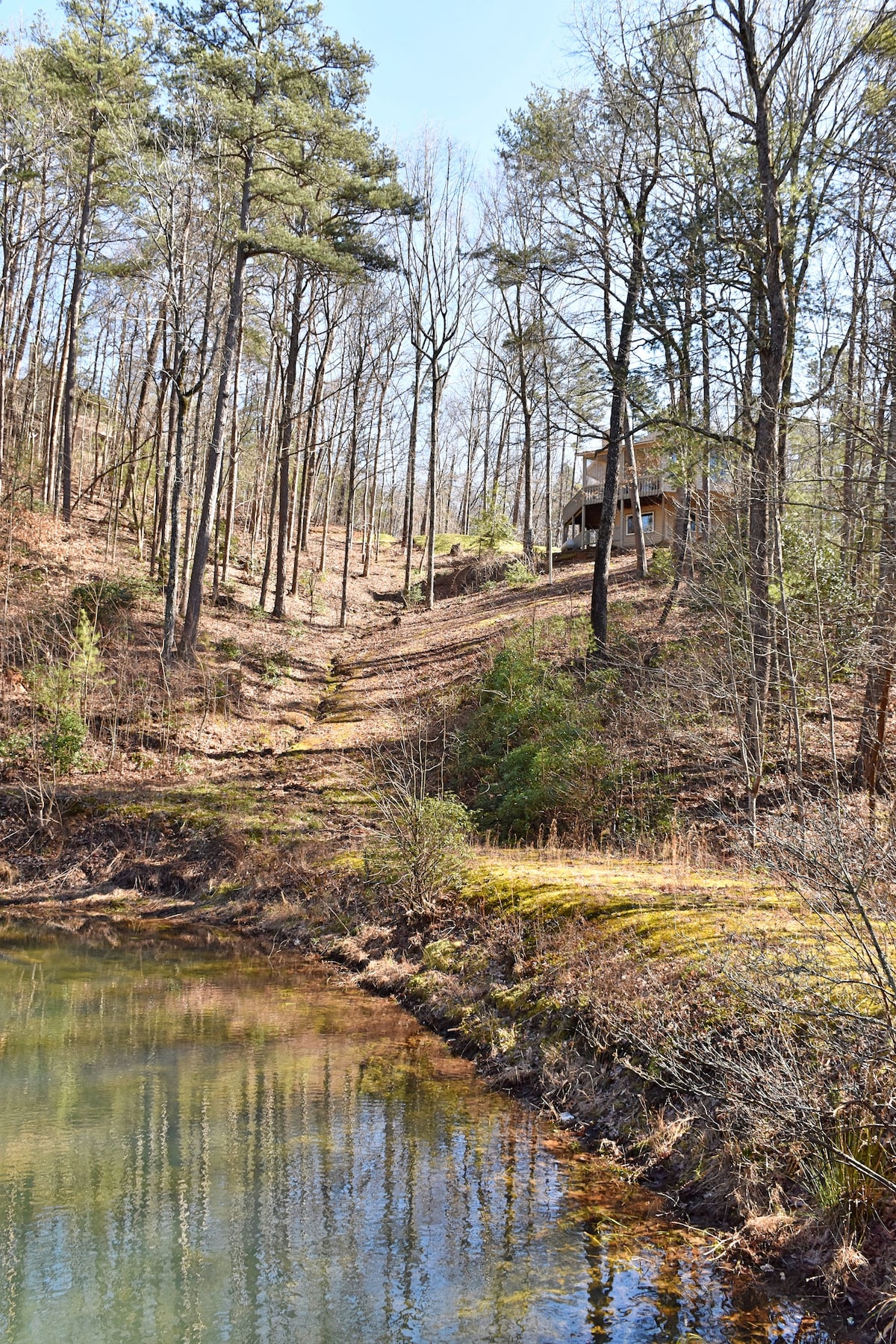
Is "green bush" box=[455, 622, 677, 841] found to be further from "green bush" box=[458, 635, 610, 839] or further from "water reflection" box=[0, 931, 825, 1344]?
"water reflection" box=[0, 931, 825, 1344]

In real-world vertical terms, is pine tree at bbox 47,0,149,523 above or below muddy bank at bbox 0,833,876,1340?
above

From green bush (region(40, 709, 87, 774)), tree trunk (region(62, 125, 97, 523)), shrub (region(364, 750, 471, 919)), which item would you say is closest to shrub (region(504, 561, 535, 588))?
tree trunk (region(62, 125, 97, 523))

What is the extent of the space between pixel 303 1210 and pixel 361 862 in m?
8.14

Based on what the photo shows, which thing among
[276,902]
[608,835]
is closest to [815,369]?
[608,835]

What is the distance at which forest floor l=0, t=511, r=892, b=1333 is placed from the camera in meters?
7.39

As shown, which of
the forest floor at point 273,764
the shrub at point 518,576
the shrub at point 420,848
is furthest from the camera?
the shrub at point 518,576

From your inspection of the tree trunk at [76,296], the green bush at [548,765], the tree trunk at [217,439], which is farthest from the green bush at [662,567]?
the tree trunk at [76,296]

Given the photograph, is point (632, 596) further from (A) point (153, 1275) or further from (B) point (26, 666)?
(A) point (153, 1275)

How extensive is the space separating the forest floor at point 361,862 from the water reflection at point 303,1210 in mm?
A: 533

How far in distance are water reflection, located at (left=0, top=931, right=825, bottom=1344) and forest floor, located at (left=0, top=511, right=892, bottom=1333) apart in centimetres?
53

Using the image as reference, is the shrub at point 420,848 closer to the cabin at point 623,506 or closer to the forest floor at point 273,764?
the forest floor at point 273,764

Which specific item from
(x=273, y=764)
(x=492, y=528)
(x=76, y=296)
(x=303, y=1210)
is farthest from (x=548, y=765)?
(x=492, y=528)

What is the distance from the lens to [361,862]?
46.5 feet

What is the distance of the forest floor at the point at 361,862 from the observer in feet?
24.2
